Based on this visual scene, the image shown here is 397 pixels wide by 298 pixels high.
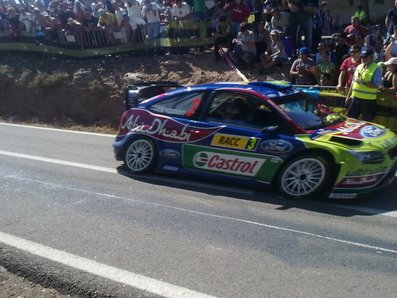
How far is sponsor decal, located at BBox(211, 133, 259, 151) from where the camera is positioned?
23.2 ft

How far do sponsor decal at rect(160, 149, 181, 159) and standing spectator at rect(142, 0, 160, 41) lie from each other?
30.1 feet

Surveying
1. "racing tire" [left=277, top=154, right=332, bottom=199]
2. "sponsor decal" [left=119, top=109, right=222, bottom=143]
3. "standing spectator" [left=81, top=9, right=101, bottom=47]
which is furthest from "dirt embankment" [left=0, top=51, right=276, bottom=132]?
"racing tire" [left=277, top=154, right=332, bottom=199]

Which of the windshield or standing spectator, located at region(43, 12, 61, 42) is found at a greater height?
standing spectator, located at region(43, 12, 61, 42)

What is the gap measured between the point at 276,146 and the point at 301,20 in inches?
286

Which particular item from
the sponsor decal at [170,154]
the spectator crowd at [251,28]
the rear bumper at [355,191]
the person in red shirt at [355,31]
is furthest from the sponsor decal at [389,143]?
the person in red shirt at [355,31]

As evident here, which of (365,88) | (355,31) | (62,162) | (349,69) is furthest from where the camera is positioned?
(355,31)

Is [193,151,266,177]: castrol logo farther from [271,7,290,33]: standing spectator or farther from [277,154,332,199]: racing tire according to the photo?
[271,7,290,33]: standing spectator

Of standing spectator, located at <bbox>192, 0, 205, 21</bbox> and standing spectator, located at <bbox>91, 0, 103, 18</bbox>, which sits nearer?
standing spectator, located at <bbox>192, 0, 205, 21</bbox>

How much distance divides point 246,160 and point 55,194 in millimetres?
3054

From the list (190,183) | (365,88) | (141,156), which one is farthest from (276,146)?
(365,88)

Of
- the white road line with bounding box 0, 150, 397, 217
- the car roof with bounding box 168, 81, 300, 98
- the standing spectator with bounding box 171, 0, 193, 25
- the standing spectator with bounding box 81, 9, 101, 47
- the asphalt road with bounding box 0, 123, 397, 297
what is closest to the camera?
the asphalt road with bounding box 0, 123, 397, 297

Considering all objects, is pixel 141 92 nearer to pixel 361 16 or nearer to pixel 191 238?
pixel 191 238

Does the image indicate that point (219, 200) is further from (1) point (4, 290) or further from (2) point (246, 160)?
(1) point (4, 290)

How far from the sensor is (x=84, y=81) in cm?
1678
